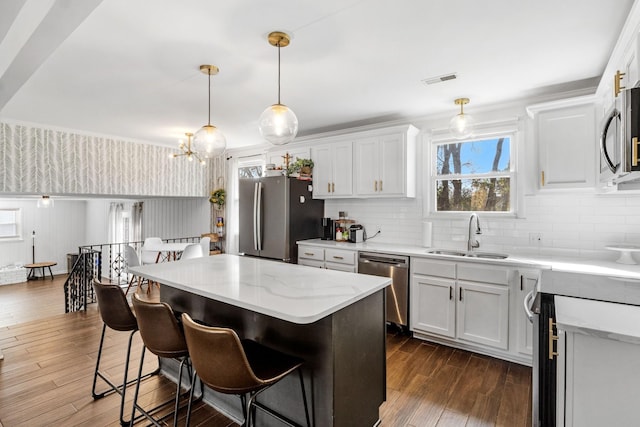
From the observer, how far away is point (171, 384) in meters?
2.53

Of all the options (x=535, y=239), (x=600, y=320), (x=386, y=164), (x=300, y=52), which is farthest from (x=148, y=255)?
(x=600, y=320)

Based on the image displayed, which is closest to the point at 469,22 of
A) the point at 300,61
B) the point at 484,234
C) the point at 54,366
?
the point at 300,61

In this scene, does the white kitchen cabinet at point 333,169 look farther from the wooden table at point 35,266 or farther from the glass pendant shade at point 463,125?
the wooden table at point 35,266

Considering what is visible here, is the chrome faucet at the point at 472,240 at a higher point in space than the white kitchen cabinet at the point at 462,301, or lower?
higher

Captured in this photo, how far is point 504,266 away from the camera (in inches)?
112

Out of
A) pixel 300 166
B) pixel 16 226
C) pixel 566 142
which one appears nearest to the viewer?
pixel 566 142

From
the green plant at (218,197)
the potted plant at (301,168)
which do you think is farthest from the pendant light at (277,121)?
the green plant at (218,197)

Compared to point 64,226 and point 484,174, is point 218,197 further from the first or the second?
point 64,226

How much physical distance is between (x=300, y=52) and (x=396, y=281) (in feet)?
7.80

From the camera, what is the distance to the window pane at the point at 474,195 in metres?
3.45

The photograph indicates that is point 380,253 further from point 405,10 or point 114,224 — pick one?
point 114,224

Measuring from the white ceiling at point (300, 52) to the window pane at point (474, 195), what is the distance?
0.84 m

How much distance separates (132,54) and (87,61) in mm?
415

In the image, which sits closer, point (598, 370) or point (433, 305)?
point (598, 370)
